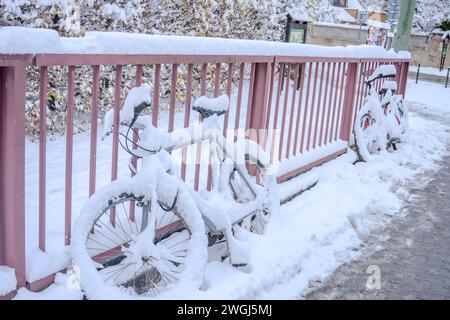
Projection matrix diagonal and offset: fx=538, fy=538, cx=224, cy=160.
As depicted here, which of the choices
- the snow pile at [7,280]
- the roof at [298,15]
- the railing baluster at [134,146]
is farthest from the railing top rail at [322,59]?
the roof at [298,15]

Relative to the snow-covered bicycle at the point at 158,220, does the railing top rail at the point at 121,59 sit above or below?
above

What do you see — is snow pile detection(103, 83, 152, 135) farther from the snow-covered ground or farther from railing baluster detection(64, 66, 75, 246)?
the snow-covered ground

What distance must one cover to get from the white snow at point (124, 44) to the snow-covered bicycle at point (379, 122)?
2621mm

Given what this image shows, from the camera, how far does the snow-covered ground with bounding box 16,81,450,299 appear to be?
3.38 metres

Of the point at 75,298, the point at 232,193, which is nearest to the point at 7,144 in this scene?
the point at 75,298

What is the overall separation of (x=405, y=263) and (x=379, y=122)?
367cm

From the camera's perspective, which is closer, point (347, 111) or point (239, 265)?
point (239, 265)

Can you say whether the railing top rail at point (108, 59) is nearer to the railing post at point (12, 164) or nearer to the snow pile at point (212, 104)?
the railing post at point (12, 164)

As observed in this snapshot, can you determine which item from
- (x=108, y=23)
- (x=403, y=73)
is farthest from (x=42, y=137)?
(x=403, y=73)

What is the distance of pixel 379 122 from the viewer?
7.58 metres

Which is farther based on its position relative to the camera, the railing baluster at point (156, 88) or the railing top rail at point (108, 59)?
the railing baluster at point (156, 88)

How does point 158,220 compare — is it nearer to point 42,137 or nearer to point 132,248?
point 132,248

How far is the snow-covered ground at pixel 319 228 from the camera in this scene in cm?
338

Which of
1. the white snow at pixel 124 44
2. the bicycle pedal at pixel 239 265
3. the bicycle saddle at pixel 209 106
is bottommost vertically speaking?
the bicycle pedal at pixel 239 265
